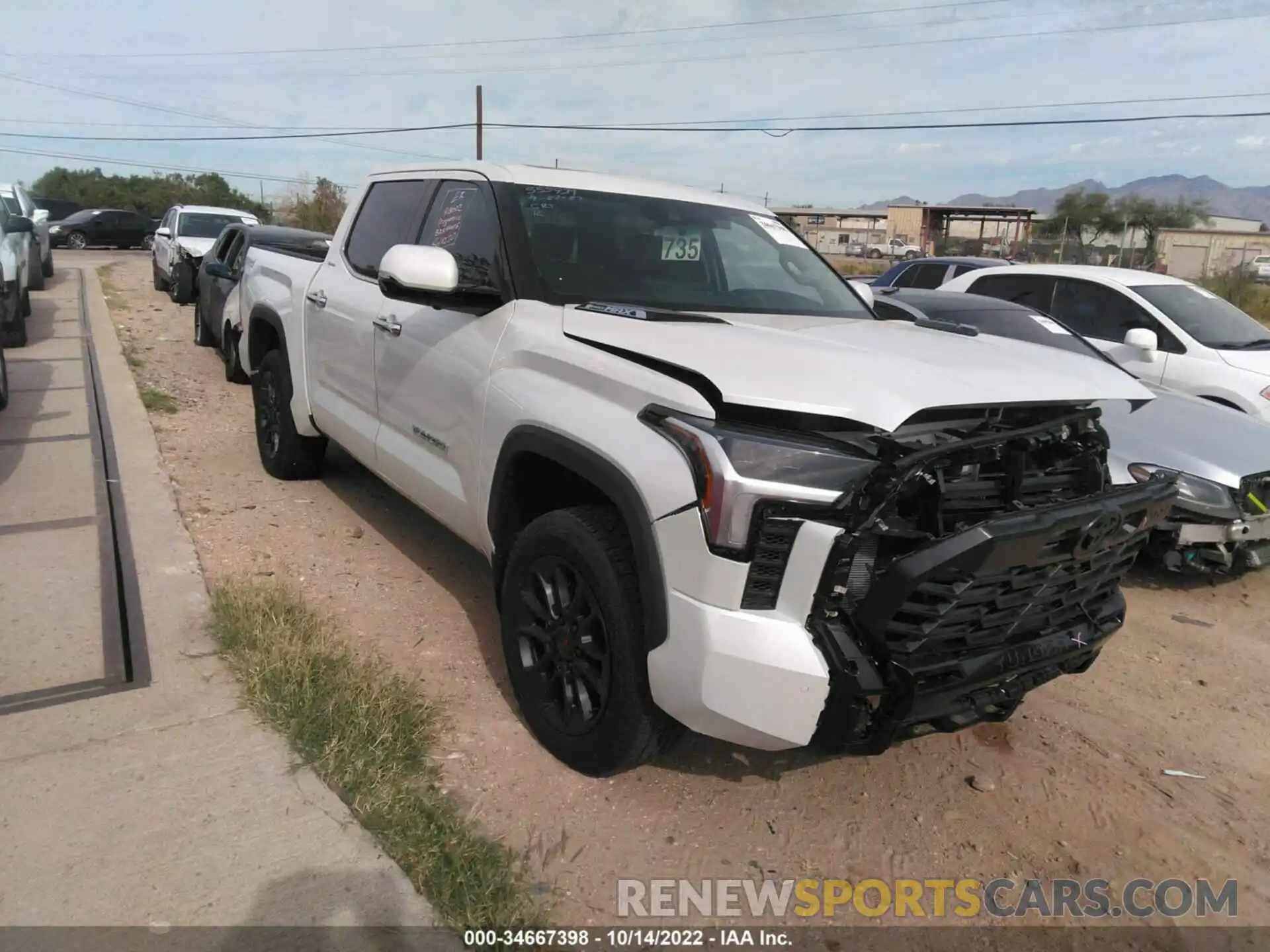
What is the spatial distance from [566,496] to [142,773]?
5.16 feet

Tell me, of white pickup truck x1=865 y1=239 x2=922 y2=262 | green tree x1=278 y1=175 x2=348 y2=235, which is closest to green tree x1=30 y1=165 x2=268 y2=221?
green tree x1=278 y1=175 x2=348 y2=235

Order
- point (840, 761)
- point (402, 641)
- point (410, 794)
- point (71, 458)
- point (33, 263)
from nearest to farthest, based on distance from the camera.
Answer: point (410, 794), point (840, 761), point (402, 641), point (71, 458), point (33, 263)

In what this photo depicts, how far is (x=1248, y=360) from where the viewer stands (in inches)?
291

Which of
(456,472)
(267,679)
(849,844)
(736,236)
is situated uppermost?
(736,236)

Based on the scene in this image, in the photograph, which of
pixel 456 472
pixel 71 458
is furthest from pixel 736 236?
pixel 71 458

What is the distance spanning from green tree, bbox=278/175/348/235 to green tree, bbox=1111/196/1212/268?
125ft

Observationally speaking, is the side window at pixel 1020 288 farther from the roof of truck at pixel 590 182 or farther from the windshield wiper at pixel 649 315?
the windshield wiper at pixel 649 315

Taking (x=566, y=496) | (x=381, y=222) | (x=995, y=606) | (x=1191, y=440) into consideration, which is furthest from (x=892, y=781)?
(x=381, y=222)

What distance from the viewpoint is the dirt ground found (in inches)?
112

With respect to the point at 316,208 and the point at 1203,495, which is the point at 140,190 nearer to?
the point at 316,208

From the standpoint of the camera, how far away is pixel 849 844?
9.53 feet

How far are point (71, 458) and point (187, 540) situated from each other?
1.93 m

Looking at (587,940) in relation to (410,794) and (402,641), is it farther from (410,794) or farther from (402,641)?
(402,641)

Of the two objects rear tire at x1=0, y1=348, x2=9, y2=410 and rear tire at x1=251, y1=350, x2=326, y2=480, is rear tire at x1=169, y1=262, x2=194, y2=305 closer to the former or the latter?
rear tire at x1=0, y1=348, x2=9, y2=410
